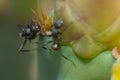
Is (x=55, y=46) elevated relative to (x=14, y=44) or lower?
lower

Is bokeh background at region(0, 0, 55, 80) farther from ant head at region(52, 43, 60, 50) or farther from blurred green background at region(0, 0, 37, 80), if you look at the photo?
ant head at region(52, 43, 60, 50)

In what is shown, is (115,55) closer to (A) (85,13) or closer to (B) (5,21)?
(A) (85,13)

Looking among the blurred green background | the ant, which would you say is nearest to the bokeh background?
the blurred green background

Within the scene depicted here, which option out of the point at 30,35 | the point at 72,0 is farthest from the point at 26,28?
the point at 72,0

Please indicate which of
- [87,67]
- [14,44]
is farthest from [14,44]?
[87,67]

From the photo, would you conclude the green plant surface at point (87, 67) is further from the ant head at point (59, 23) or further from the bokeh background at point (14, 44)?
the bokeh background at point (14, 44)

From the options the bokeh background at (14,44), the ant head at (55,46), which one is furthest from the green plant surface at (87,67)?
the bokeh background at (14,44)

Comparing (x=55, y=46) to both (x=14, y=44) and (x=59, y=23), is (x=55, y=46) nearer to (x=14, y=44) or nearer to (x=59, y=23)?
(x=59, y=23)

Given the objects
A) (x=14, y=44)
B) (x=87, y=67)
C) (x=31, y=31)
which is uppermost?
(x=14, y=44)
